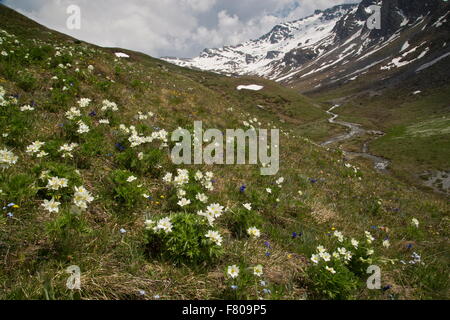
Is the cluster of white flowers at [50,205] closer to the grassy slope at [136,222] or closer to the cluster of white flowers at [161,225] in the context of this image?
the grassy slope at [136,222]

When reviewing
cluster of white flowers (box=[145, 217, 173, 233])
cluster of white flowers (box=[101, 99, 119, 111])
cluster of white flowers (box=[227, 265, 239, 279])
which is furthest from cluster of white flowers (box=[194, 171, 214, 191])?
cluster of white flowers (box=[101, 99, 119, 111])

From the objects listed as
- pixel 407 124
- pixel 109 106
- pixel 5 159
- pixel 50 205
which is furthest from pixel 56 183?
pixel 407 124

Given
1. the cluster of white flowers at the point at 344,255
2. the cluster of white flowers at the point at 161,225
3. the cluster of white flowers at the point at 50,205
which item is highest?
the cluster of white flowers at the point at 50,205

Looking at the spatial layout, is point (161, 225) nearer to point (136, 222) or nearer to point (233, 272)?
point (136, 222)

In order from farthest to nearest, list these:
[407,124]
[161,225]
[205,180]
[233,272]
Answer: [407,124], [205,180], [161,225], [233,272]

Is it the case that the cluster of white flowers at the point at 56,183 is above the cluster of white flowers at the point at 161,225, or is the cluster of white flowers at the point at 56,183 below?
above

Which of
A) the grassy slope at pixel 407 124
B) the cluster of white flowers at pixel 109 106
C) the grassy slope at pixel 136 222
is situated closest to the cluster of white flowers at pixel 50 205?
the grassy slope at pixel 136 222

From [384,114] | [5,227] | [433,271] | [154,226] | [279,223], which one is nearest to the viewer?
[5,227]

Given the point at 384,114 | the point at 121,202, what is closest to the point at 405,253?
the point at 121,202

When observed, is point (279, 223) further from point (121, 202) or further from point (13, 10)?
point (13, 10)

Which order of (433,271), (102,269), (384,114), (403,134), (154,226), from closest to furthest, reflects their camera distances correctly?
(102,269) < (154,226) < (433,271) < (403,134) < (384,114)

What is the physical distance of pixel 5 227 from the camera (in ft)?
11.0

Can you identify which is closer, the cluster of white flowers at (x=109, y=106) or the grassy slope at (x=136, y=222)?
the grassy slope at (x=136, y=222)

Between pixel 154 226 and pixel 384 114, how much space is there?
526 feet
